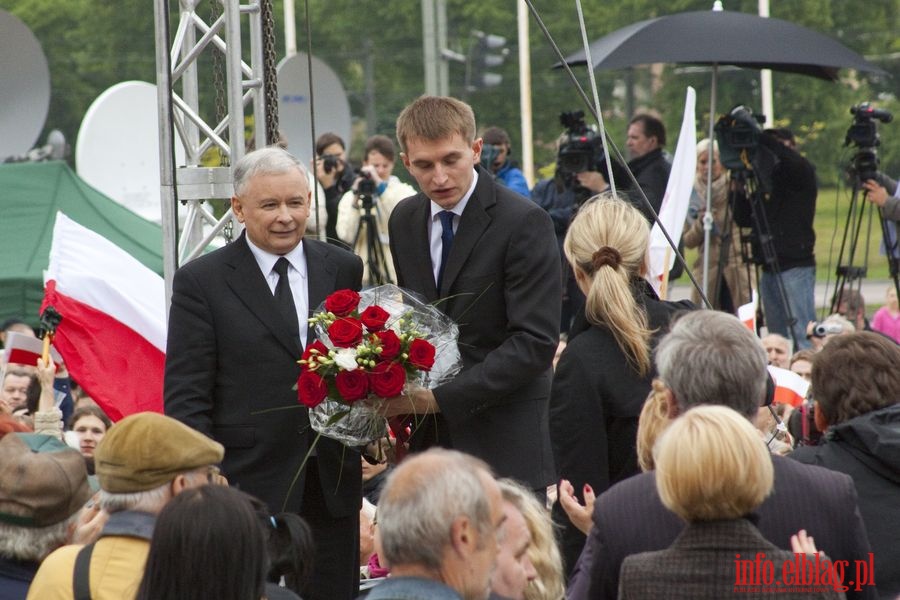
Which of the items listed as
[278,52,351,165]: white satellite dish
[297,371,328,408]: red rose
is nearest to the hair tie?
[297,371,328,408]: red rose

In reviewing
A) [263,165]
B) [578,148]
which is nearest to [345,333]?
[263,165]

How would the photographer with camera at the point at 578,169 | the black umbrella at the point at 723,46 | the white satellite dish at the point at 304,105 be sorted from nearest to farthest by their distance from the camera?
the black umbrella at the point at 723,46, the photographer with camera at the point at 578,169, the white satellite dish at the point at 304,105

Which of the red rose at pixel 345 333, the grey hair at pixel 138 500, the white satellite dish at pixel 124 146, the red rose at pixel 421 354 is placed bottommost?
the grey hair at pixel 138 500

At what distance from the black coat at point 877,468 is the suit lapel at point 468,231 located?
1193mm

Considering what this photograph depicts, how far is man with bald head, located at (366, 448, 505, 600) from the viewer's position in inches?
98.7

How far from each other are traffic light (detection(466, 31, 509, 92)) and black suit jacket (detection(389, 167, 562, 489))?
14.5 m

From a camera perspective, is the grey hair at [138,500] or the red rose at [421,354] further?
the red rose at [421,354]

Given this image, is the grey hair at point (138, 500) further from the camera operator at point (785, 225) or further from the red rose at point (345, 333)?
the camera operator at point (785, 225)

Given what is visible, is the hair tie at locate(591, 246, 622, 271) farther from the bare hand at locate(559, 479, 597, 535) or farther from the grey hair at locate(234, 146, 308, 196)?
the grey hair at locate(234, 146, 308, 196)

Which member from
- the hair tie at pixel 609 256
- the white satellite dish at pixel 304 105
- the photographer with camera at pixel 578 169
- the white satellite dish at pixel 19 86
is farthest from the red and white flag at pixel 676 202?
the white satellite dish at pixel 19 86

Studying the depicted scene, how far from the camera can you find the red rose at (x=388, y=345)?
3.88m

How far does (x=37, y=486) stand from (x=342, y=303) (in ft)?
3.30

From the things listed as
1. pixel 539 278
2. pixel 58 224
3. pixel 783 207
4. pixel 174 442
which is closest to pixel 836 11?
pixel 783 207

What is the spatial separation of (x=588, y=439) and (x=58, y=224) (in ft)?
11.0
